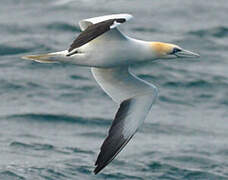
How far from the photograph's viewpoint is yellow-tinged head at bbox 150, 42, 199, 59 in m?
14.7

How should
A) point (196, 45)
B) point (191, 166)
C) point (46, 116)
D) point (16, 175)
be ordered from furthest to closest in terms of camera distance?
1. point (196, 45)
2. point (46, 116)
3. point (191, 166)
4. point (16, 175)

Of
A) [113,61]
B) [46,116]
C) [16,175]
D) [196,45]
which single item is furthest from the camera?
[196,45]

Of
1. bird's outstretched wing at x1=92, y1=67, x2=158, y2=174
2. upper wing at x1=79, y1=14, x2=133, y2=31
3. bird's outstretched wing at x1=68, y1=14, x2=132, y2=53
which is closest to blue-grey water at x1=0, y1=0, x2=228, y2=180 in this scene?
bird's outstretched wing at x1=92, y1=67, x2=158, y2=174

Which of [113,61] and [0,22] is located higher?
[113,61]

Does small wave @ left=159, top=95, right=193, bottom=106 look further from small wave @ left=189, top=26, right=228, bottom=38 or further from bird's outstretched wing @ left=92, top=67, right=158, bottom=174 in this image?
bird's outstretched wing @ left=92, top=67, right=158, bottom=174

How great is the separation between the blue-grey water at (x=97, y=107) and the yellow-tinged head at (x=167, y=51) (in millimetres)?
3255

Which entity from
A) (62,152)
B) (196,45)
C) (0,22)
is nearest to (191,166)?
(62,152)

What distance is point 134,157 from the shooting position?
18.2 m

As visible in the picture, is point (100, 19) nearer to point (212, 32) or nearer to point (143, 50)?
point (143, 50)

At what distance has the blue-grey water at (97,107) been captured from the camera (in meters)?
17.7

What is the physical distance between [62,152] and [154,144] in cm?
197

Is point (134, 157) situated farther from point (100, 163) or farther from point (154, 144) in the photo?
point (100, 163)

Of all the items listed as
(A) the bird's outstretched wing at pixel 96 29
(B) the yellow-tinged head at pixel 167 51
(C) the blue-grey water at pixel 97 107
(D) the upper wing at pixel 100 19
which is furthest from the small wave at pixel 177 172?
(A) the bird's outstretched wing at pixel 96 29

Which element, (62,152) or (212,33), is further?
(212,33)
